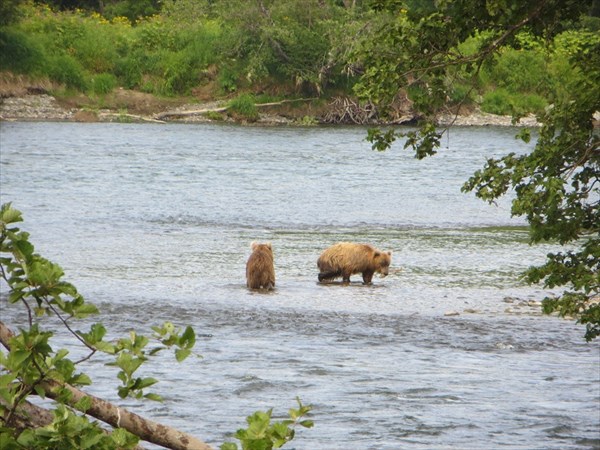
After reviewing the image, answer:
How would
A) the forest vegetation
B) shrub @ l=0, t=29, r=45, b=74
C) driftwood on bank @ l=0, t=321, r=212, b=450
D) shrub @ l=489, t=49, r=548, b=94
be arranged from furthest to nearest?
shrub @ l=489, t=49, r=548, b=94 < shrub @ l=0, t=29, r=45, b=74 < driftwood on bank @ l=0, t=321, r=212, b=450 < the forest vegetation

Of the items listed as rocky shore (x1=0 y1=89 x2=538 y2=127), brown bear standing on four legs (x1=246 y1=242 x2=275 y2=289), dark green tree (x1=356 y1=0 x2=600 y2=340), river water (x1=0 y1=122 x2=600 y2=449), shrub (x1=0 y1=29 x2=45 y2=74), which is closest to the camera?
dark green tree (x1=356 y1=0 x2=600 y2=340)

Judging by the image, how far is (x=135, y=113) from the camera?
5234cm

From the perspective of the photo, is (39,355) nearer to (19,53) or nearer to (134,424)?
(134,424)

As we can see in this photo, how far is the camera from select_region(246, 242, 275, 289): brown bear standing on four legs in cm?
1539

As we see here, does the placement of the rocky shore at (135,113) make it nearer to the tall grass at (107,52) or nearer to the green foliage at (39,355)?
the tall grass at (107,52)

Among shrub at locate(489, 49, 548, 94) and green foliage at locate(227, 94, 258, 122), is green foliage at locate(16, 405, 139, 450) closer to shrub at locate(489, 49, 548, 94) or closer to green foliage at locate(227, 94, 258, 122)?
green foliage at locate(227, 94, 258, 122)

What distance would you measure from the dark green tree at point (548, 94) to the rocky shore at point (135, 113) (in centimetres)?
4040

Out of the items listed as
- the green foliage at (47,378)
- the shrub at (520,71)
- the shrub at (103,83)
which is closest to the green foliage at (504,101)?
the shrub at (520,71)

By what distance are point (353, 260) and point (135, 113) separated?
37.0m

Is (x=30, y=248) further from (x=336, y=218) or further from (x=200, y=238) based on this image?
(x=336, y=218)

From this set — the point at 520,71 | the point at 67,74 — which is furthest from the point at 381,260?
the point at 520,71

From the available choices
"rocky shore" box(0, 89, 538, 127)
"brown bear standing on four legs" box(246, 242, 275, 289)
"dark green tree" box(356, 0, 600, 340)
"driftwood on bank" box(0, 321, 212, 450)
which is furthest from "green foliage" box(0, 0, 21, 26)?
"driftwood on bank" box(0, 321, 212, 450)

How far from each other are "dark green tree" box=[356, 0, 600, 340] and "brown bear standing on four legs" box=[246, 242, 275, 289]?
5.90 metres

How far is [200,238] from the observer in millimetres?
21672
